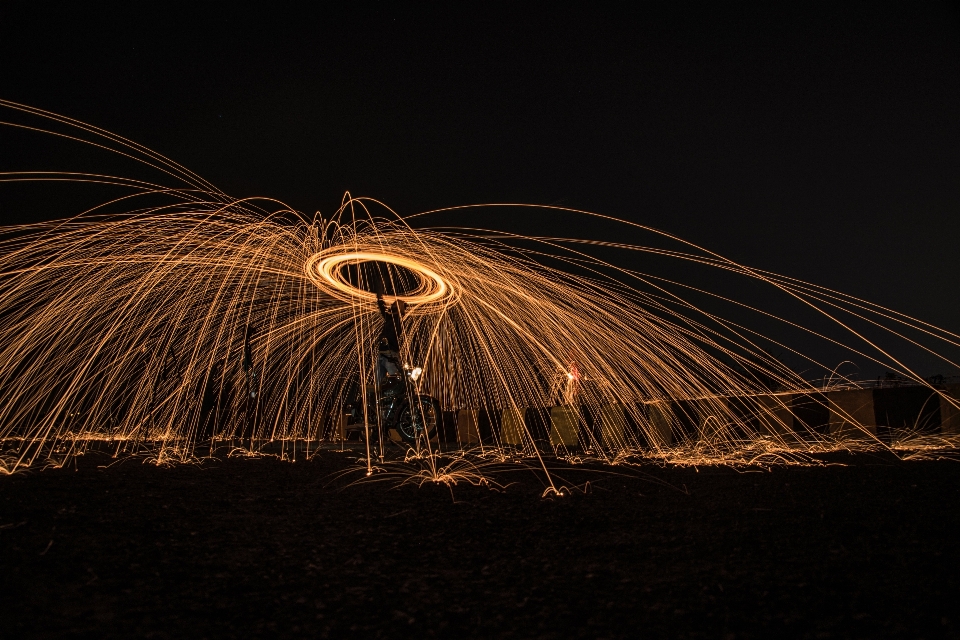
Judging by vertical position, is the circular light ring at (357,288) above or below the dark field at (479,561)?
above

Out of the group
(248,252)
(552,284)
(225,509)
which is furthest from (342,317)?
(225,509)

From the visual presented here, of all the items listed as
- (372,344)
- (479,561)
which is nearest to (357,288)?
(372,344)

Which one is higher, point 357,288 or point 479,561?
point 357,288

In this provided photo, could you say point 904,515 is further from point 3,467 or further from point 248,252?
point 248,252

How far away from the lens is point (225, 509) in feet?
12.1

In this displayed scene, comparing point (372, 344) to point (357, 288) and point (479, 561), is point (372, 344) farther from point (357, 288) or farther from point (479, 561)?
point (479, 561)

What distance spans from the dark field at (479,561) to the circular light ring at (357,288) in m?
3.30

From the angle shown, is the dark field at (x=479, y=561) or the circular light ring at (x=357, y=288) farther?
the circular light ring at (x=357, y=288)

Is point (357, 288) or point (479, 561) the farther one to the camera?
point (357, 288)

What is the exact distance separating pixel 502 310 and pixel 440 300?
5.41 ft

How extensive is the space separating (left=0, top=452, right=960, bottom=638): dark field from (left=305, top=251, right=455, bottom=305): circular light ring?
10.8 ft

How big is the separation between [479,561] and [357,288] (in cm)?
632

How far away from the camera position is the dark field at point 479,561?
1.99m

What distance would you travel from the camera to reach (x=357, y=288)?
8656 mm
